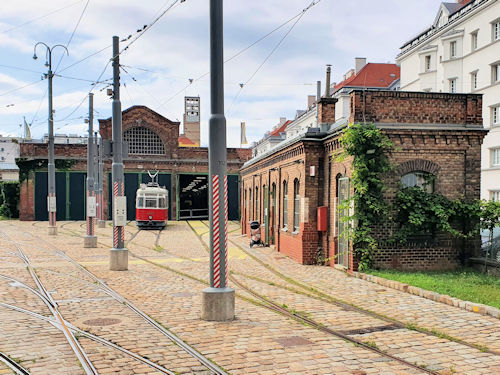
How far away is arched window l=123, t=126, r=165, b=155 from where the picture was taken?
4844 cm

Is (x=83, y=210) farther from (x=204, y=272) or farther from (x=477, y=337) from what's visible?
Result: (x=477, y=337)

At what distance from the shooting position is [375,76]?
173ft

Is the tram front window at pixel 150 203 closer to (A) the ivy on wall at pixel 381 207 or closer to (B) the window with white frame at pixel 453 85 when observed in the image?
(A) the ivy on wall at pixel 381 207

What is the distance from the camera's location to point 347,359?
7129 millimetres

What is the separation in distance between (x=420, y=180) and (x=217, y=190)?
28.4 ft

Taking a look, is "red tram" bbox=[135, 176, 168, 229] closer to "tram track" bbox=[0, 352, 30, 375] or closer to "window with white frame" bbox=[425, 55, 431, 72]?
"window with white frame" bbox=[425, 55, 431, 72]

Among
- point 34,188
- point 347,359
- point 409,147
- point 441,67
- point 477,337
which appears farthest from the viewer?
point 34,188

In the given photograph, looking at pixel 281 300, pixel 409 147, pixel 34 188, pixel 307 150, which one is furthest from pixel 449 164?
pixel 34 188

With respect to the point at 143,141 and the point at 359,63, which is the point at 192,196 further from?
the point at 359,63

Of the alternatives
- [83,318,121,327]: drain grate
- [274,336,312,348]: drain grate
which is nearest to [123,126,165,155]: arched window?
[83,318,121,327]: drain grate

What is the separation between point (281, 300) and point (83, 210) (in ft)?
128

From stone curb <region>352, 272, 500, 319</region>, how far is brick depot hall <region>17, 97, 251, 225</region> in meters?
35.7

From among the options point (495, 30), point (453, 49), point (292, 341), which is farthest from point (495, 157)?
point (292, 341)

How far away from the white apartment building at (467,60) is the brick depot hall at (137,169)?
719 inches
